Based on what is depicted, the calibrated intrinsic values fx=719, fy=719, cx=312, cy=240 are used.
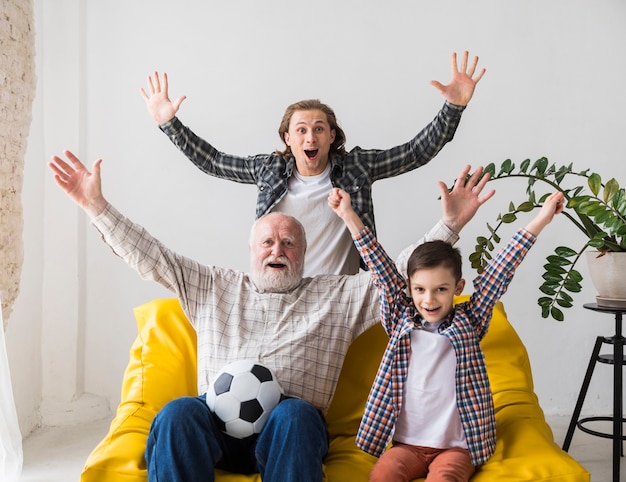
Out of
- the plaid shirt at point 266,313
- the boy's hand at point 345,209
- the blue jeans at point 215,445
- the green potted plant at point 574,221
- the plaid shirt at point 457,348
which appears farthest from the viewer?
the green potted plant at point 574,221

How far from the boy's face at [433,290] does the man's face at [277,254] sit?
0.44 metres

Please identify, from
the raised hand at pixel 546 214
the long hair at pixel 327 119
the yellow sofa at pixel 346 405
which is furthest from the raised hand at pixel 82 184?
the raised hand at pixel 546 214

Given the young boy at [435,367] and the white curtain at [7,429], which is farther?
the white curtain at [7,429]

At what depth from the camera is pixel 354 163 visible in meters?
2.78

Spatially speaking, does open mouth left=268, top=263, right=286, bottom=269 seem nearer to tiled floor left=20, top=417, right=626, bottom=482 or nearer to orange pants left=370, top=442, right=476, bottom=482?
orange pants left=370, top=442, right=476, bottom=482

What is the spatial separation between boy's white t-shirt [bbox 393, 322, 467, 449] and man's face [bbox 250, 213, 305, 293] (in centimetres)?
47

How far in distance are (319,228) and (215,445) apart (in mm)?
1076

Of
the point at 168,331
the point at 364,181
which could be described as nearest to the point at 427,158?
the point at 364,181

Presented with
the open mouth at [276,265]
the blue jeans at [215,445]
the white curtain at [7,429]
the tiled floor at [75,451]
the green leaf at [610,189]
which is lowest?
the tiled floor at [75,451]

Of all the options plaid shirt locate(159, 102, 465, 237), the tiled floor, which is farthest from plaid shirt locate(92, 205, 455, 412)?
the tiled floor

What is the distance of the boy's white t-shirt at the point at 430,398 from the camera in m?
1.97

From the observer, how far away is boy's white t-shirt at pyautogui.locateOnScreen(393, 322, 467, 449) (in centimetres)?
197

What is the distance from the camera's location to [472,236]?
392 cm

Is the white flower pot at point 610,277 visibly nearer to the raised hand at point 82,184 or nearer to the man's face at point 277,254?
the man's face at point 277,254
